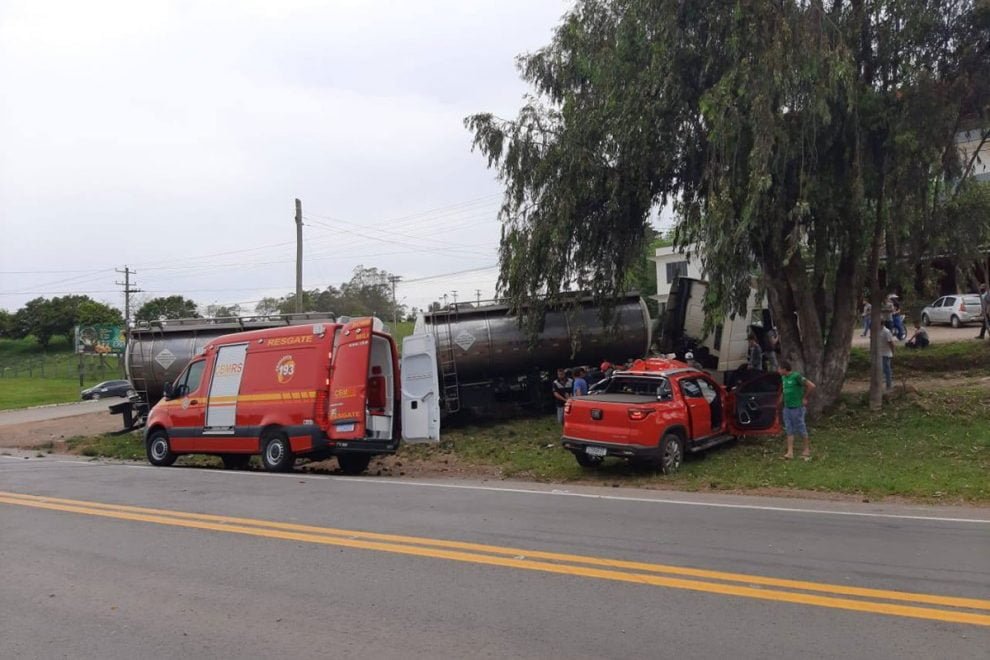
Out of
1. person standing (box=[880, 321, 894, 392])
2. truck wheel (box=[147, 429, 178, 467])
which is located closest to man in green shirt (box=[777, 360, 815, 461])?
person standing (box=[880, 321, 894, 392])

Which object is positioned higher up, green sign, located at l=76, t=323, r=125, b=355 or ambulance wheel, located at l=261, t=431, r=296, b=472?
green sign, located at l=76, t=323, r=125, b=355

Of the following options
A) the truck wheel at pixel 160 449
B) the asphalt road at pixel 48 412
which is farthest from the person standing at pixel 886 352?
the asphalt road at pixel 48 412

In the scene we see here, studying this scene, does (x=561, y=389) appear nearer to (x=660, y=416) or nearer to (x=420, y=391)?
(x=420, y=391)

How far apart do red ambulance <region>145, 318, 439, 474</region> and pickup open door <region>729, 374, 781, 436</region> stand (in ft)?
17.6

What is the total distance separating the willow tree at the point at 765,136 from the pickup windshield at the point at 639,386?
6.46 ft

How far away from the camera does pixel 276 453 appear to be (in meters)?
14.5

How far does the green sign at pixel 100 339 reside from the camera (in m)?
62.8

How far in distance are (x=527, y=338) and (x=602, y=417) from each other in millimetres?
7086

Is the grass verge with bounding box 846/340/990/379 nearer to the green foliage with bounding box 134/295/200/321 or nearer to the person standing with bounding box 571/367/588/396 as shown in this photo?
the person standing with bounding box 571/367/588/396

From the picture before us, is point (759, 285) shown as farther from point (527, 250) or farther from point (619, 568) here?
point (619, 568)

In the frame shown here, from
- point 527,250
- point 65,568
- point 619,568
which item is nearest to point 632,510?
point 619,568

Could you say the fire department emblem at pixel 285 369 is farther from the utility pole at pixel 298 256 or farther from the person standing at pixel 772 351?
the utility pole at pixel 298 256

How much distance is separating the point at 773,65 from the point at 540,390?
9958 millimetres

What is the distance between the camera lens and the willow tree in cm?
1353
